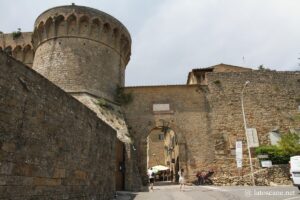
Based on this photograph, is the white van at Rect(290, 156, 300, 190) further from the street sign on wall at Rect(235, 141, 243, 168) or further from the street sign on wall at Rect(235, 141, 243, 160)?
the street sign on wall at Rect(235, 141, 243, 160)

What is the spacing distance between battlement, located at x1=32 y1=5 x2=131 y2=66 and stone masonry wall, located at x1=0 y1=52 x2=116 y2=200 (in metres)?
9.89

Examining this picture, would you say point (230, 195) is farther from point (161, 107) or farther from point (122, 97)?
point (122, 97)

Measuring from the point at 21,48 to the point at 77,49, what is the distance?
5.63m

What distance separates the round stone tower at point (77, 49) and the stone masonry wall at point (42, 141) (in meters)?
8.30

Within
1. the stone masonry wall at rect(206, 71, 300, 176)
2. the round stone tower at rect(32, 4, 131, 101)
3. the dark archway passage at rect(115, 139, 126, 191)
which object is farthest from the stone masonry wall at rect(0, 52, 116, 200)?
the stone masonry wall at rect(206, 71, 300, 176)

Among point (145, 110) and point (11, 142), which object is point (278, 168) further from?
point (11, 142)

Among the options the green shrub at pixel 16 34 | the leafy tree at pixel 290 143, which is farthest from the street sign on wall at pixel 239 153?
the green shrub at pixel 16 34

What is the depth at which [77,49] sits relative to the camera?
55.3 ft

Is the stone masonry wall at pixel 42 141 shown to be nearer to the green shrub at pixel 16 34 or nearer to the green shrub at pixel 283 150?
the green shrub at pixel 283 150

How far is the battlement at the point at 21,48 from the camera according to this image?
19797 mm

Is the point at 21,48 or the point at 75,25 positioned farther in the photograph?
the point at 21,48

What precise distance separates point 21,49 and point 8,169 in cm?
1702

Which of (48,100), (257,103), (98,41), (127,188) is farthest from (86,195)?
(257,103)

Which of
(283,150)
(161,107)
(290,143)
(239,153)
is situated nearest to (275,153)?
(283,150)
